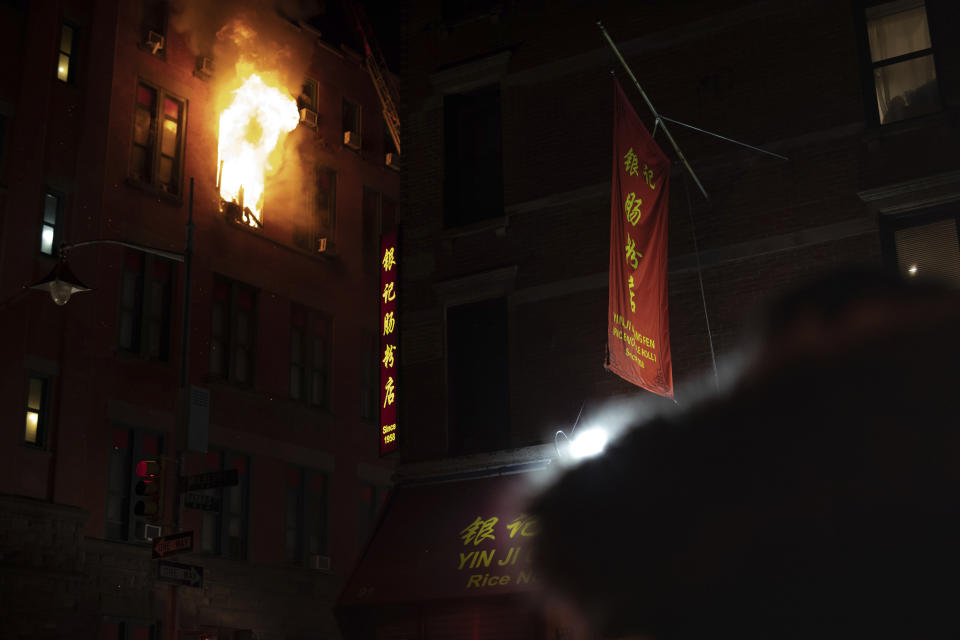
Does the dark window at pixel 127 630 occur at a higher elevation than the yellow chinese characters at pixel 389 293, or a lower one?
lower

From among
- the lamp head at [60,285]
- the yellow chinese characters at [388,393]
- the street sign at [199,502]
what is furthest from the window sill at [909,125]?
the lamp head at [60,285]

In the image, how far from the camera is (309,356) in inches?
1179

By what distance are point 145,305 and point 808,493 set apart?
1004 inches

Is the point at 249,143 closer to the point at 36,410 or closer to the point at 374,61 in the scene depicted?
the point at 374,61

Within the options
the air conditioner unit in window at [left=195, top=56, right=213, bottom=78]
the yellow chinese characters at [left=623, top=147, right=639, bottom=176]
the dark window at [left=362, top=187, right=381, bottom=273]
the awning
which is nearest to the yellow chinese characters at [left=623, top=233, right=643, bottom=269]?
the yellow chinese characters at [left=623, top=147, right=639, bottom=176]

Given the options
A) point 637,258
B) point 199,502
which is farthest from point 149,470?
point 637,258

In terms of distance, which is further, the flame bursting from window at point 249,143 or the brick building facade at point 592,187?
the flame bursting from window at point 249,143

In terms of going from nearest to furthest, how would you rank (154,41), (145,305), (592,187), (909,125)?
1. (909,125)
2. (592,187)
3. (145,305)
4. (154,41)

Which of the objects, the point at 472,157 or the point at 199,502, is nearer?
the point at 199,502

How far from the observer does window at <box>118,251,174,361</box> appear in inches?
999

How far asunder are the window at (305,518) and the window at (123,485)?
15.8 feet

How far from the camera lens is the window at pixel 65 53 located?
2497cm

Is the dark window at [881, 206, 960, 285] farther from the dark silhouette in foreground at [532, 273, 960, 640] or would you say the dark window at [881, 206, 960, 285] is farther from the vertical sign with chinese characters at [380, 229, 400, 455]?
the dark silhouette in foreground at [532, 273, 960, 640]

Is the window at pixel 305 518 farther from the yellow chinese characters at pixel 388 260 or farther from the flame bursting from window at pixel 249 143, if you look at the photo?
the yellow chinese characters at pixel 388 260
